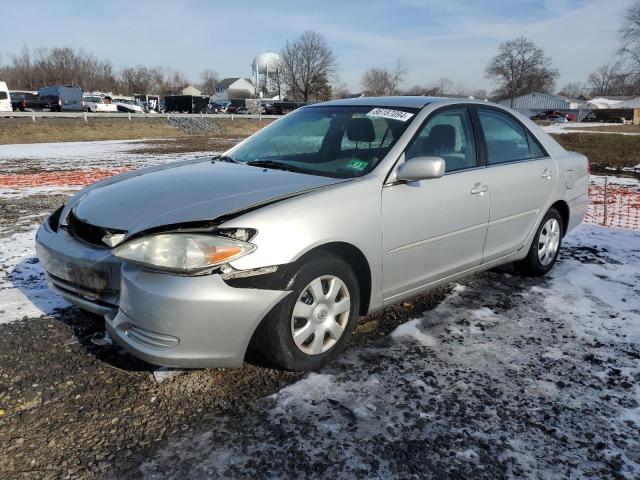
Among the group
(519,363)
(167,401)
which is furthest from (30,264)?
(519,363)

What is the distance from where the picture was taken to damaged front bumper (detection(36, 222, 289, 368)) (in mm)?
2410

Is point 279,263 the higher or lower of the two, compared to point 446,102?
lower

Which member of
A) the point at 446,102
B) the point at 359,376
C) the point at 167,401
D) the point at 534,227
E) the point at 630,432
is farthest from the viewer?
the point at 534,227

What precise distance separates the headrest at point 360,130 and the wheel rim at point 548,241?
198 centimetres

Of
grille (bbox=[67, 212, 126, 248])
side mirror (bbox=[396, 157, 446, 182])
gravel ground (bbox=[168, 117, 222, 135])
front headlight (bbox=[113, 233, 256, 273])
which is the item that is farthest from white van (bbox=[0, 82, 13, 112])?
side mirror (bbox=[396, 157, 446, 182])

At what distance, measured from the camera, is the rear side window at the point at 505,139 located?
13.2 ft

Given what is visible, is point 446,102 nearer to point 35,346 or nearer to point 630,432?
point 630,432

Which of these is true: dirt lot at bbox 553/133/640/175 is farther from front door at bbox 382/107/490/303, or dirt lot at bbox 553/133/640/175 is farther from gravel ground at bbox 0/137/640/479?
gravel ground at bbox 0/137/640/479

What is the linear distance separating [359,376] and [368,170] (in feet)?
4.05

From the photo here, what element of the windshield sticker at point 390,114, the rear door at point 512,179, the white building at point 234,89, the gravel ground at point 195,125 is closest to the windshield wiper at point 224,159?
the windshield sticker at point 390,114

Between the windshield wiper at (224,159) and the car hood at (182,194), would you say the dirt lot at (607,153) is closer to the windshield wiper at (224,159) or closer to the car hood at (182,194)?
the windshield wiper at (224,159)

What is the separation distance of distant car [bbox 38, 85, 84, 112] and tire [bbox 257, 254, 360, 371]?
139 ft

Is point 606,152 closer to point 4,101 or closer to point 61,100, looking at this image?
point 4,101

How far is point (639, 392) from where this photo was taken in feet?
9.11
